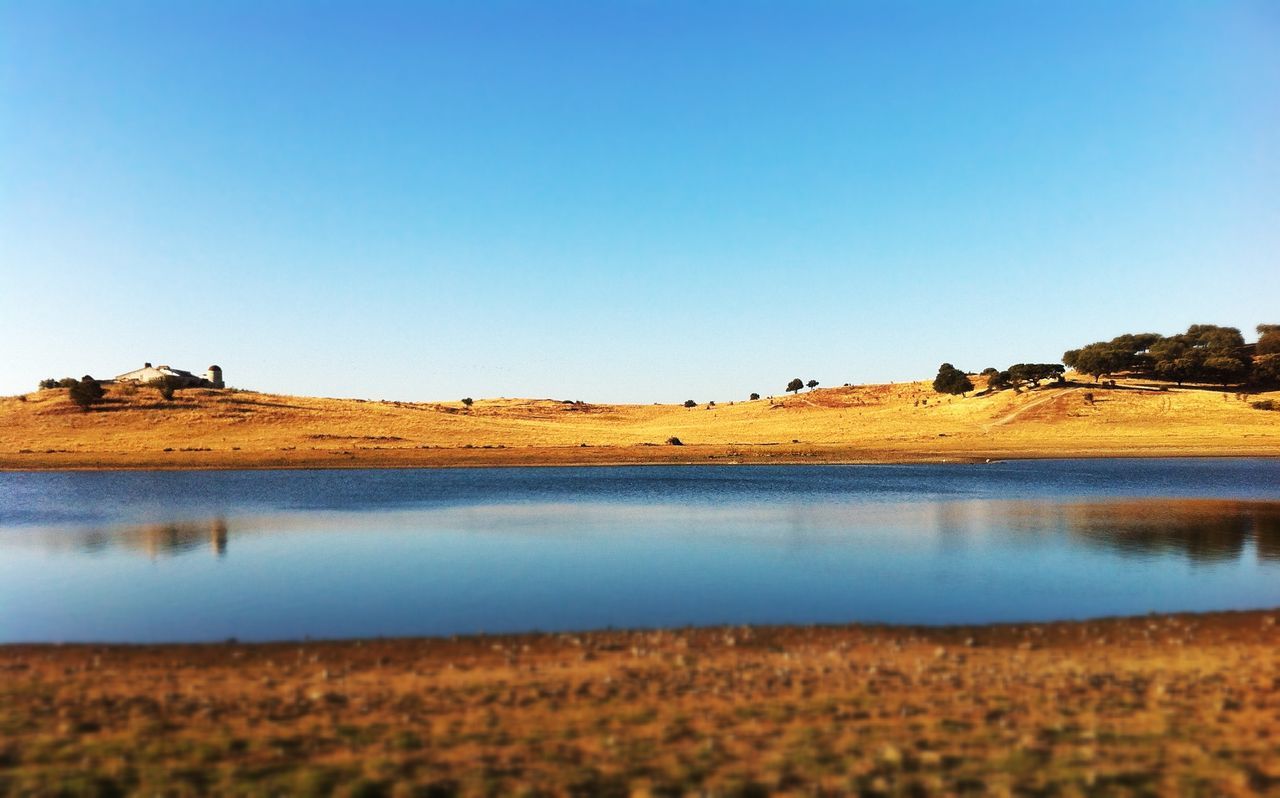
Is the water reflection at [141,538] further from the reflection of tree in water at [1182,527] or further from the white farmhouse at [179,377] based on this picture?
the white farmhouse at [179,377]

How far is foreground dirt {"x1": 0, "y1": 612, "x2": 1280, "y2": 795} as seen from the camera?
9414 millimetres

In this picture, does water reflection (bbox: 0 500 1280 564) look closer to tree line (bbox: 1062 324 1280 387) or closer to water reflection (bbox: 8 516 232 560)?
water reflection (bbox: 8 516 232 560)

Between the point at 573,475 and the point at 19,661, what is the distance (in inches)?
1974

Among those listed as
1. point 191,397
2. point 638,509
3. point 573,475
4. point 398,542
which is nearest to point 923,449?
point 573,475

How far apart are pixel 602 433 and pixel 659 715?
9491 cm

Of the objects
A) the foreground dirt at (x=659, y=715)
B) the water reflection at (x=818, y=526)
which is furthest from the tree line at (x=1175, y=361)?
the foreground dirt at (x=659, y=715)

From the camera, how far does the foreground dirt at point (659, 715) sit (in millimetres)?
9414

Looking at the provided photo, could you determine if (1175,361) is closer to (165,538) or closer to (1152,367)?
(1152,367)

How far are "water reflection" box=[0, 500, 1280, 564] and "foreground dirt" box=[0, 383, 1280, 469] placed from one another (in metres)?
33.9

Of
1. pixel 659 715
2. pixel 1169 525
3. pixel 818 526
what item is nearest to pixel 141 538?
pixel 818 526

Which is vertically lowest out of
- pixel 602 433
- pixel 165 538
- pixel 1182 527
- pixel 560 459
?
pixel 1182 527

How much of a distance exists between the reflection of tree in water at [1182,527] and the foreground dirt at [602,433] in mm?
34622

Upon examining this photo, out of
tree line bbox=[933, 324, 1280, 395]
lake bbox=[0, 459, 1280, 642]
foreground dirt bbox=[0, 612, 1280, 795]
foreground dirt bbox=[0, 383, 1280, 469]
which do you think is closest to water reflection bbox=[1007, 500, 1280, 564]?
lake bbox=[0, 459, 1280, 642]

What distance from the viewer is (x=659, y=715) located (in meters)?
11.7
